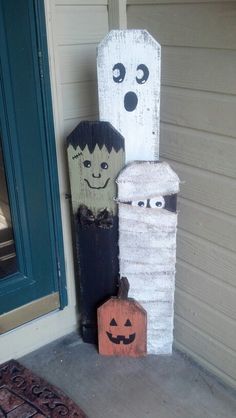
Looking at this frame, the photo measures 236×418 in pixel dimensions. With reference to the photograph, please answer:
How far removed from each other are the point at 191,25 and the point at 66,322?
1.25 m

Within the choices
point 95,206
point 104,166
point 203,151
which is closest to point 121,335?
point 95,206

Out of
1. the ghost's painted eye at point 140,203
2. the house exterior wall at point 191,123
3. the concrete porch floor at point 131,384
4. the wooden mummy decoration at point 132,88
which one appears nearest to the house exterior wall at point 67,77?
the house exterior wall at point 191,123

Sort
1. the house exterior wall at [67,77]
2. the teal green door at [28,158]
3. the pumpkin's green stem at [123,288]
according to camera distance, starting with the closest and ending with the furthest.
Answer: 1. the teal green door at [28,158]
2. the house exterior wall at [67,77]
3. the pumpkin's green stem at [123,288]

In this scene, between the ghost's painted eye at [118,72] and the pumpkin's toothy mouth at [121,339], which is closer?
the ghost's painted eye at [118,72]

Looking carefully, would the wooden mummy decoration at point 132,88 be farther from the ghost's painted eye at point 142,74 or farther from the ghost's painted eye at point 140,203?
the ghost's painted eye at point 140,203

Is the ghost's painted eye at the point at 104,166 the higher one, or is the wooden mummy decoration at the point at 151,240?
the ghost's painted eye at the point at 104,166

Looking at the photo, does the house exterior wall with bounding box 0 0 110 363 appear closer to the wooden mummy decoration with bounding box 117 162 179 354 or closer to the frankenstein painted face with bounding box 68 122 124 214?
the frankenstein painted face with bounding box 68 122 124 214

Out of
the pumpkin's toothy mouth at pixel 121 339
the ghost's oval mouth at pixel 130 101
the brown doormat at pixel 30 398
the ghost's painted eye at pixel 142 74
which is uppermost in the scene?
the ghost's painted eye at pixel 142 74

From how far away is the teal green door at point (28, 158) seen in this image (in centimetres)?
148

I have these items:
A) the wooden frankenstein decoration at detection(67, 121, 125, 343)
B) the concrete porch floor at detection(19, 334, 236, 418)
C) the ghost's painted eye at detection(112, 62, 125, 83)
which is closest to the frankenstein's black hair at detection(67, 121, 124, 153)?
the wooden frankenstein decoration at detection(67, 121, 125, 343)

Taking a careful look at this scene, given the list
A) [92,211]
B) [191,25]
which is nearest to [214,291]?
[92,211]

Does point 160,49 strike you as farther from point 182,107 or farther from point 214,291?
point 214,291

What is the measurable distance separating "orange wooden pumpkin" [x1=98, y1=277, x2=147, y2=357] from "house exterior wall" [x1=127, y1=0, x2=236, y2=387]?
7.3 inches

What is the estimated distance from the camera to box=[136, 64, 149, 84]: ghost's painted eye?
1454 millimetres
